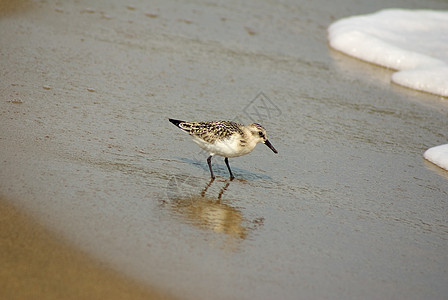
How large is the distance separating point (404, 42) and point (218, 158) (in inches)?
240

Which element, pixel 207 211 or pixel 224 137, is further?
Answer: pixel 224 137

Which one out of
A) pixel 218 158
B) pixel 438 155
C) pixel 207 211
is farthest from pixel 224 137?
pixel 438 155

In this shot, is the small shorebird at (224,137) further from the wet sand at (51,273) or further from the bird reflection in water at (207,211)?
the wet sand at (51,273)

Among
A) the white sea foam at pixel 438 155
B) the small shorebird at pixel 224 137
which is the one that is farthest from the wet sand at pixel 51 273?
the white sea foam at pixel 438 155

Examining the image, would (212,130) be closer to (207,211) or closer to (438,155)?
(207,211)

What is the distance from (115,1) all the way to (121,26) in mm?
1428

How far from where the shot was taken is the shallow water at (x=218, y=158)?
453 centimetres

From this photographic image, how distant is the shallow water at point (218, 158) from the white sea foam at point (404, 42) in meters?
0.34

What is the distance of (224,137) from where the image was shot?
6.30 m

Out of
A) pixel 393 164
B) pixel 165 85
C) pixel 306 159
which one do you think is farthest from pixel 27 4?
pixel 393 164

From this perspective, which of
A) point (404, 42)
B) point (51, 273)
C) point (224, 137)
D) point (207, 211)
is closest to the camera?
point (51, 273)

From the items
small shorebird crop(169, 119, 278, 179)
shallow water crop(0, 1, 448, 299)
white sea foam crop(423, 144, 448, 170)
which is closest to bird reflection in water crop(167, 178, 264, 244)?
shallow water crop(0, 1, 448, 299)

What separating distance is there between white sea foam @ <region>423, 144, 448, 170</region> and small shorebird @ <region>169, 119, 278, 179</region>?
6.81 ft

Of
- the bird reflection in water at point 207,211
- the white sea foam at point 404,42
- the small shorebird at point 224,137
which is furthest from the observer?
the white sea foam at point 404,42
